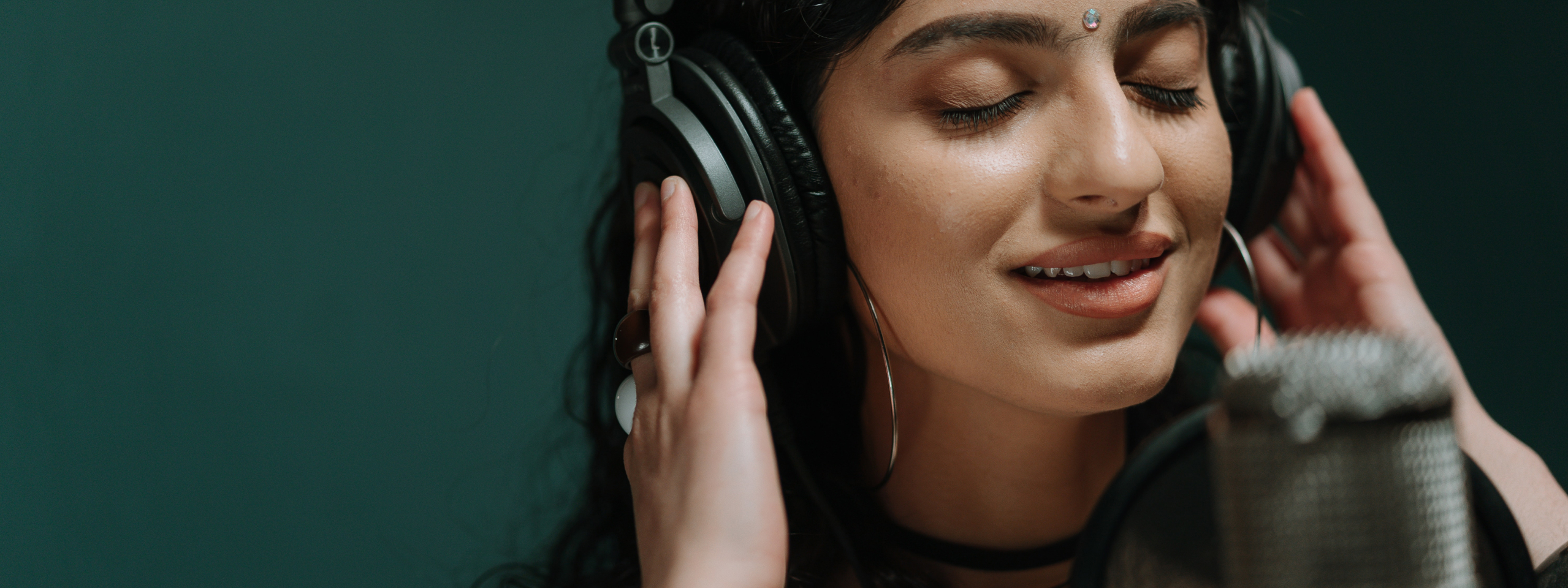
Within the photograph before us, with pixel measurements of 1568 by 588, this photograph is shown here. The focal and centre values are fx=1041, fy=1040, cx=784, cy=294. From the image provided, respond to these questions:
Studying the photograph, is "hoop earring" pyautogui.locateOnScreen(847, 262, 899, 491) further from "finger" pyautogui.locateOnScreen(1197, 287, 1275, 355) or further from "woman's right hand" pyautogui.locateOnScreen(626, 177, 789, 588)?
"finger" pyautogui.locateOnScreen(1197, 287, 1275, 355)

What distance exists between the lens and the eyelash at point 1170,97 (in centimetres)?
101

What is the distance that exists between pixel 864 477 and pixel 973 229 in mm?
466

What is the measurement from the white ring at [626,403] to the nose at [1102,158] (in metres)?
0.44

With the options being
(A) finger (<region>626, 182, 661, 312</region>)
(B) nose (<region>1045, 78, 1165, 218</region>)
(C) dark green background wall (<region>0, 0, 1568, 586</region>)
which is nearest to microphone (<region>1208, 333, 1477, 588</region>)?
(B) nose (<region>1045, 78, 1165, 218</region>)

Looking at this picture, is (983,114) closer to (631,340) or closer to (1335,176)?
(631,340)

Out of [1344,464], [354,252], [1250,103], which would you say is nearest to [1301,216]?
[1250,103]

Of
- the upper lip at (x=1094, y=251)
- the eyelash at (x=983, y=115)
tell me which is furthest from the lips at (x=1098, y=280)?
the eyelash at (x=983, y=115)

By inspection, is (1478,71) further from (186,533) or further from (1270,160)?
(186,533)

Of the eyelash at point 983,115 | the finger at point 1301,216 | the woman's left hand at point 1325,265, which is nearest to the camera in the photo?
the eyelash at point 983,115

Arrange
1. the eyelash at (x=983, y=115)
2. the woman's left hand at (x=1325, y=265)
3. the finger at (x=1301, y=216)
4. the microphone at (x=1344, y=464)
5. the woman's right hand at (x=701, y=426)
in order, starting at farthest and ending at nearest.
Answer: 1. the finger at (x=1301, y=216)
2. the woman's left hand at (x=1325, y=265)
3. the eyelash at (x=983, y=115)
4. the woman's right hand at (x=701, y=426)
5. the microphone at (x=1344, y=464)

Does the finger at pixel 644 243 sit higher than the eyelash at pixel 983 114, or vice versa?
the eyelash at pixel 983 114

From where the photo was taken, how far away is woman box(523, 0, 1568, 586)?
2.90 feet

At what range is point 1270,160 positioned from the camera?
1.26m

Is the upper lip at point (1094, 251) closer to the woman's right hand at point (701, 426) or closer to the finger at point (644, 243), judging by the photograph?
the woman's right hand at point (701, 426)
